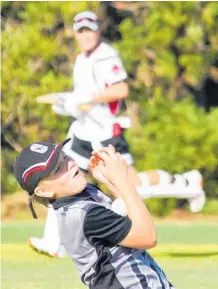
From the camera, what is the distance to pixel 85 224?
3633 mm

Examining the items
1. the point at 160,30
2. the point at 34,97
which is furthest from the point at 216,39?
the point at 34,97

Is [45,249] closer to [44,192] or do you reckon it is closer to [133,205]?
[44,192]

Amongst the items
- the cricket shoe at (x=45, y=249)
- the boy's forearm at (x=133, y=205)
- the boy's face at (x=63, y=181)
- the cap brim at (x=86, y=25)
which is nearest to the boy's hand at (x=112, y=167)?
the boy's forearm at (x=133, y=205)

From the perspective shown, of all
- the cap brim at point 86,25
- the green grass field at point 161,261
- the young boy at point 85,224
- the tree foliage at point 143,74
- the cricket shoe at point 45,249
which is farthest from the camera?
the tree foliage at point 143,74

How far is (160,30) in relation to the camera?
11.6 m

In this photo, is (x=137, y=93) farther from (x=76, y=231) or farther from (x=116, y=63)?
(x=76, y=231)

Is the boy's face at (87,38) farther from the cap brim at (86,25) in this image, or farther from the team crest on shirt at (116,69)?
the team crest on shirt at (116,69)

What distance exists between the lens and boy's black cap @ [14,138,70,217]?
3680 mm

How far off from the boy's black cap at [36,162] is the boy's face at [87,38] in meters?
4.23

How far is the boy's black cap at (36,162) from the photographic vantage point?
3.68 meters

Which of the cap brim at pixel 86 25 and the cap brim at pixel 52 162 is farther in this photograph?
the cap brim at pixel 86 25

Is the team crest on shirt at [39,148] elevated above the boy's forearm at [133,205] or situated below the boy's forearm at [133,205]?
above

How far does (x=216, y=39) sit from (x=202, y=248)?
4.34 m

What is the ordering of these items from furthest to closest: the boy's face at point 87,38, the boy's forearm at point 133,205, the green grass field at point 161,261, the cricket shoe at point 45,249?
the boy's face at point 87,38
the cricket shoe at point 45,249
the green grass field at point 161,261
the boy's forearm at point 133,205
